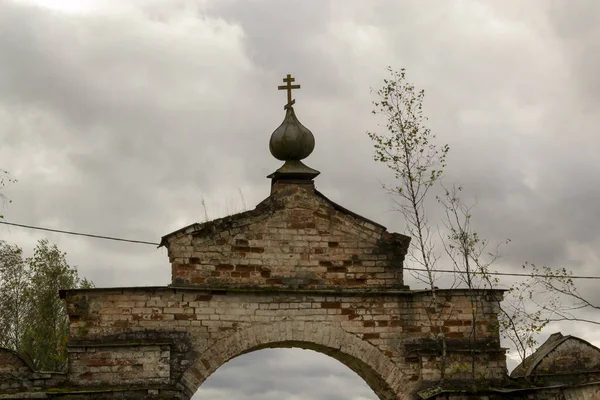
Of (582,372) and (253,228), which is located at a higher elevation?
(253,228)

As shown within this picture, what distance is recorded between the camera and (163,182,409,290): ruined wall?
1204cm

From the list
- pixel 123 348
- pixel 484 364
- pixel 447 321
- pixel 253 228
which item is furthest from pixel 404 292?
pixel 123 348

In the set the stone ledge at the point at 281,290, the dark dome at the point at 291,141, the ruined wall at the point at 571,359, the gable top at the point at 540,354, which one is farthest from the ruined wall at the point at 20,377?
the ruined wall at the point at 571,359

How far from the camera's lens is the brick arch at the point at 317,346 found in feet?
38.5

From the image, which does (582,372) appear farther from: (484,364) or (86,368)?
(86,368)

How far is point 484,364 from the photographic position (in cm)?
1230

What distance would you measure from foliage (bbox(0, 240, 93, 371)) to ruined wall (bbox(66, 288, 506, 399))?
975 cm

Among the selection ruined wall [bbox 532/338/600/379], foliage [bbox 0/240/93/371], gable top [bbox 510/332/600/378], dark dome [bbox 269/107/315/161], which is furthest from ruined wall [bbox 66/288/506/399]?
foliage [bbox 0/240/93/371]

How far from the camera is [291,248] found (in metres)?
12.3

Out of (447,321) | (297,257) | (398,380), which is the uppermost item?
(297,257)

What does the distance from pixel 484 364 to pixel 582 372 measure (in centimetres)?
155

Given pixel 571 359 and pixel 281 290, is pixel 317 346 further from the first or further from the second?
pixel 571 359

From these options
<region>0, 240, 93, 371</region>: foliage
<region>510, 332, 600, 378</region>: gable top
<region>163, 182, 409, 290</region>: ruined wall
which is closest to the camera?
<region>163, 182, 409, 290</region>: ruined wall

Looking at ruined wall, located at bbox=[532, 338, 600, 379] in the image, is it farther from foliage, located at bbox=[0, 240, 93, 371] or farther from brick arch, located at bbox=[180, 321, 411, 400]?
foliage, located at bbox=[0, 240, 93, 371]
